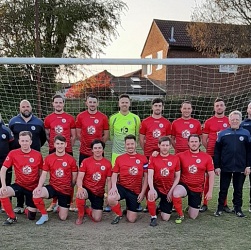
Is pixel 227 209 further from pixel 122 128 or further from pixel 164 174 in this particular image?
pixel 122 128

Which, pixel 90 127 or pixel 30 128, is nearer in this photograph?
pixel 30 128

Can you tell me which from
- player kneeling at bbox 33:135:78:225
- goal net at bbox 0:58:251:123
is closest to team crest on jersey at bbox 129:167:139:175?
player kneeling at bbox 33:135:78:225

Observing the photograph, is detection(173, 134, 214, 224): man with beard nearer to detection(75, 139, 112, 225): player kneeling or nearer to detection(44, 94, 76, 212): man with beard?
detection(75, 139, 112, 225): player kneeling

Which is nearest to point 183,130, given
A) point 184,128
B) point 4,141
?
point 184,128

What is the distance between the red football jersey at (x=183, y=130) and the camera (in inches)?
216

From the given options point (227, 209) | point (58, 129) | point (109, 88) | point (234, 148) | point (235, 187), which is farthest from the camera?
point (109, 88)

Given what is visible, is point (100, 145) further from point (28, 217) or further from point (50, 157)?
point (28, 217)

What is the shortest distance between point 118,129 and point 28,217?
161 cm

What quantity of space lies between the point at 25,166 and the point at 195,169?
6.87 feet

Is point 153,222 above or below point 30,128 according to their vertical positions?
below

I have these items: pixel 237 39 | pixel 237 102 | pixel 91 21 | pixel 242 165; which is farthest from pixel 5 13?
pixel 242 165

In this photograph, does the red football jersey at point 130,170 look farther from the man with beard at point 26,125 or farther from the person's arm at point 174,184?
the man with beard at point 26,125

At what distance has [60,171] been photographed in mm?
5031

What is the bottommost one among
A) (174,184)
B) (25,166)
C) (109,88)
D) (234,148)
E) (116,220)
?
(116,220)
